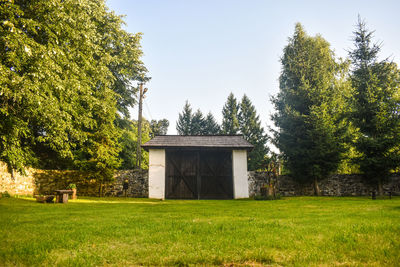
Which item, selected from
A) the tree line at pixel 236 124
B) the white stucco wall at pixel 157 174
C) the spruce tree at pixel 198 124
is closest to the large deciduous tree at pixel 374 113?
the white stucco wall at pixel 157 174

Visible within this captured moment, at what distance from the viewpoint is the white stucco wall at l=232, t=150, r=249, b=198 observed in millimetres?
17031

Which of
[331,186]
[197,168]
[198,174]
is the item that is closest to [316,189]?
[331,186]

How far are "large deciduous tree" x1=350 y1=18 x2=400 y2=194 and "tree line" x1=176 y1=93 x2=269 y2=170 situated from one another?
52.0ft

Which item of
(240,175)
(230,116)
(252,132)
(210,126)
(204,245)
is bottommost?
(204,245)

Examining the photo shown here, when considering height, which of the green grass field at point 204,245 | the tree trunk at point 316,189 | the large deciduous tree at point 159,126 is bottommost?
the tree trunk at point 316,189

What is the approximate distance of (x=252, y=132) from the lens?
3722cm

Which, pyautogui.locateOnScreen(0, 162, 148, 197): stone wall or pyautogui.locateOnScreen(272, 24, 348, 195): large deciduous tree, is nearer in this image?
pyautogui.locateOnScreen(0, 162, 148, 197): stone wall

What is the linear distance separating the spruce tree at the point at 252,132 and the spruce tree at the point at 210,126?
5504 mm

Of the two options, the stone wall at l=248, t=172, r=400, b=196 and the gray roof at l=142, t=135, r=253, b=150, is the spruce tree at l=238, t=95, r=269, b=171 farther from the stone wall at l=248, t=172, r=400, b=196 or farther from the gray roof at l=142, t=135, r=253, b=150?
the gray roof at l=142, t=135, r=253, b=150

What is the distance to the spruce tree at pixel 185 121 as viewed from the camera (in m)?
44.0

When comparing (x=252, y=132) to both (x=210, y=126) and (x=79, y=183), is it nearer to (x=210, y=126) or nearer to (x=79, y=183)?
(x=210, y=126)

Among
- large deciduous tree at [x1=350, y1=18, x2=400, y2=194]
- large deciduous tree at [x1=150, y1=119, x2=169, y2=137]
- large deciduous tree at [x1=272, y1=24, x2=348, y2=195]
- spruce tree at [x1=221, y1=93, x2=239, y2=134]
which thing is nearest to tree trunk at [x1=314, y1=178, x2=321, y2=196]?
large deciduous tree at [x1=272, y1=24, x2=348, y2=195]

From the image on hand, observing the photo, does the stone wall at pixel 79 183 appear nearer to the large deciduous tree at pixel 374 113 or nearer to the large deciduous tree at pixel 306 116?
the large deciduous tree at pixel 306 116

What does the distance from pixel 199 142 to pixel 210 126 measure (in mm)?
26133
